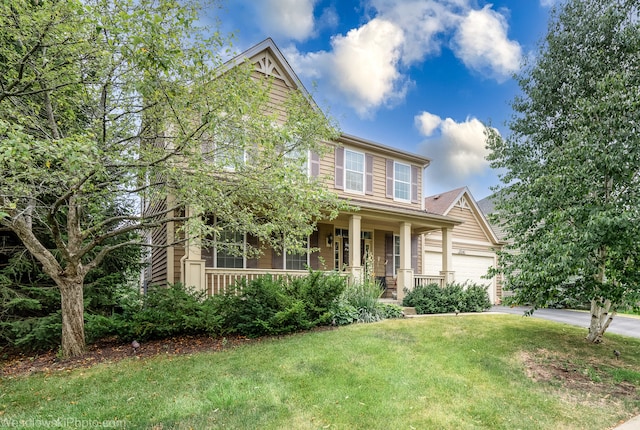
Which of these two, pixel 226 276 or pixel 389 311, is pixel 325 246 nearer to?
pixel 389 311

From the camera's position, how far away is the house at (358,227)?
969 centimetres

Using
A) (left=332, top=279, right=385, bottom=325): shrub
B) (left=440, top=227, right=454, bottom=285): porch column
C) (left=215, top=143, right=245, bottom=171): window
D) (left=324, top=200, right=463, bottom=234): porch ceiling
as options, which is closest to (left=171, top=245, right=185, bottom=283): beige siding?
(left=215, top=143, right=245, bottom=171): window

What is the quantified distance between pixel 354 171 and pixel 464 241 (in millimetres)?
6891

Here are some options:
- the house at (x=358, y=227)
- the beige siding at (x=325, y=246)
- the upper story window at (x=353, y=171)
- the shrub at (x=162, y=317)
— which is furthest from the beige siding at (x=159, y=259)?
the upper story window at (x=353, y=171)

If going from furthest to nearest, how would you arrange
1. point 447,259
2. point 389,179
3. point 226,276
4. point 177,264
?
point 389,179 → point 447,259 → point 177,264 → point 226,276

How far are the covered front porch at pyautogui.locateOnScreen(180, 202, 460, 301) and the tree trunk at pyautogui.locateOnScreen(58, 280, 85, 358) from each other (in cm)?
230

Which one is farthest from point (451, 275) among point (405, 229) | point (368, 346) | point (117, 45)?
point (117, 45)

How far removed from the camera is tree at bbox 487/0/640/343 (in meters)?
5.17

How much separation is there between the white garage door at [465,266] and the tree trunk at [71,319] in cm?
1201

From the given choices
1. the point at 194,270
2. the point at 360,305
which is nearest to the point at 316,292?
the point at 360,305

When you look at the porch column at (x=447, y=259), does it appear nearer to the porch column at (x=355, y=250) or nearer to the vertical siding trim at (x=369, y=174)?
the vertical siding trim at (x=369, y=174)

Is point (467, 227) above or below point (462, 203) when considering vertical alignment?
below

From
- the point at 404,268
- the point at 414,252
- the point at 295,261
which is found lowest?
the point at 404,268

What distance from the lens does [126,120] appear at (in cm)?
536
